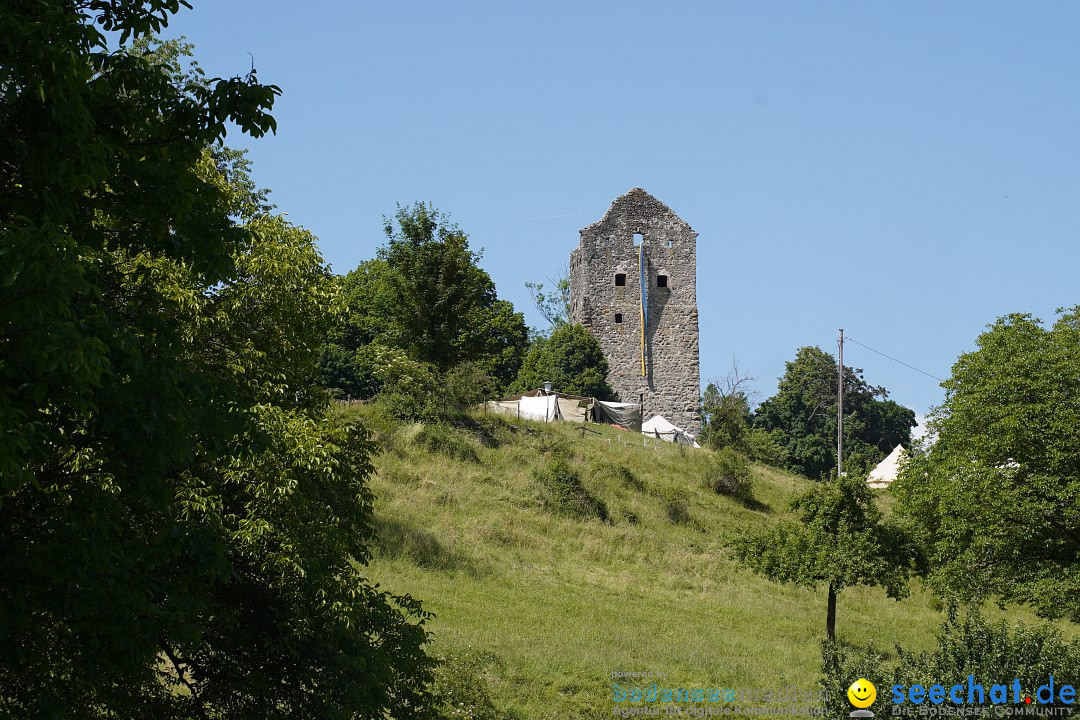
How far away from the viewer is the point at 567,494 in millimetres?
31328

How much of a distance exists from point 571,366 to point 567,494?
2263 centimetres

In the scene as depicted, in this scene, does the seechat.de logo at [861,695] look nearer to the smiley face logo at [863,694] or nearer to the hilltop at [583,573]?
the smiley face logo at [863,694]

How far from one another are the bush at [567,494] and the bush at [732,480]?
18.8 feet

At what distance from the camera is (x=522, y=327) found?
201 ft

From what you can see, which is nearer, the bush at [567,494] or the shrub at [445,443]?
the bush at [567,494]

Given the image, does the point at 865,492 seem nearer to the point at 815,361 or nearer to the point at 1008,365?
A: the point at 1008,365

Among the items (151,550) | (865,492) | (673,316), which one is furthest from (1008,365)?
(673,316)

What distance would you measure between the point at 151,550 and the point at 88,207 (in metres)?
2.60

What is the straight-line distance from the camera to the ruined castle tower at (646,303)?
184ft

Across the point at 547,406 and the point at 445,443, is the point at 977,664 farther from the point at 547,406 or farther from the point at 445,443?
the point at 547,406

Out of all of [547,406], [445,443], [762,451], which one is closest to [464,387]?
[445,443]

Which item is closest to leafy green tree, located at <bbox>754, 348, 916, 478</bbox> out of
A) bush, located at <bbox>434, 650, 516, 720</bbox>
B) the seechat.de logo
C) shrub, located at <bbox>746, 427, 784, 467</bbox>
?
shrub, located at <bbox>746, 427, 784, 467</bbox>

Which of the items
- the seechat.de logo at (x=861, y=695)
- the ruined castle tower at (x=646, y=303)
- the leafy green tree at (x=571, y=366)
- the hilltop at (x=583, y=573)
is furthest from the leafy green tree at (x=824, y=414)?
the seechat.de logo at (x=861, y=695)

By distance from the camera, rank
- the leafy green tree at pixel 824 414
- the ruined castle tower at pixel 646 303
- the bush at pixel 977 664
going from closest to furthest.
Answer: the bush at pixel 977 664, the ruined castle tower at pixel 646 303, the leafy green tree at pixel 824 414
